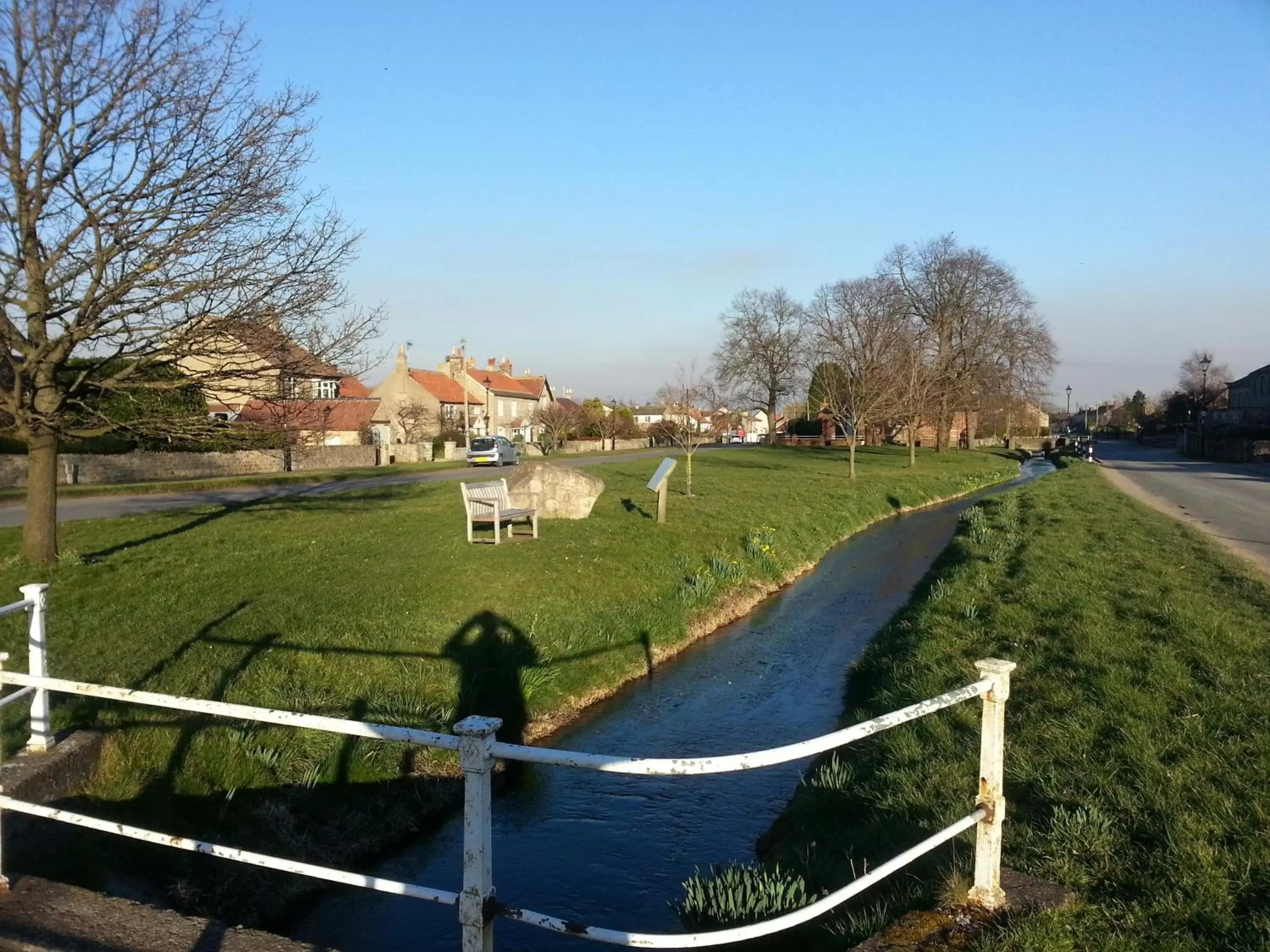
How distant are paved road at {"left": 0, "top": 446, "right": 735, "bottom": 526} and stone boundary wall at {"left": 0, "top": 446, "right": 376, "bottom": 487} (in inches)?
50.3

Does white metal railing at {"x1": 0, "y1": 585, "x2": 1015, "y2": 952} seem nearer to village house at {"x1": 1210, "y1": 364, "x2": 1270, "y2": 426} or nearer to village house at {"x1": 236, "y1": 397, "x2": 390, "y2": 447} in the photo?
village house at {"x1": 236, "y1": 397, "x2": 390, "y2": 447}

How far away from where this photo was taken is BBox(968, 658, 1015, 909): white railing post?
379cm

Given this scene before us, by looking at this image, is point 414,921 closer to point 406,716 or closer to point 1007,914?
point 406,716

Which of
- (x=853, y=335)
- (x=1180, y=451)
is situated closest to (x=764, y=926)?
(x=853, y=335)

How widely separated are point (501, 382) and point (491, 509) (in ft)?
255

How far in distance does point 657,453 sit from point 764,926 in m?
52.6

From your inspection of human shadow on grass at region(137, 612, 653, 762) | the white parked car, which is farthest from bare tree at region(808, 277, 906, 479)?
human shadow on grass at region(137, 612, 653, 762)

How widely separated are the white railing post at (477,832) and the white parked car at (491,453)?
41881 millimetres

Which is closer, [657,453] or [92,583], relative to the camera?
[92,583]

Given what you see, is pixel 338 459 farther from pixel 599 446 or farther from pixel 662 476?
pixel 662 476

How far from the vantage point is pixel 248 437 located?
524 inches

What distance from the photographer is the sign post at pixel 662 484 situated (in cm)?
1862

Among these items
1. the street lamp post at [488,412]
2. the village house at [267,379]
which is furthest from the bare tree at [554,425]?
the village house at [267,379]

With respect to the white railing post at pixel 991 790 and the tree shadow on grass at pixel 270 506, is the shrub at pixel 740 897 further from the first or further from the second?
the tree shadow on grass at pixel 270 506
